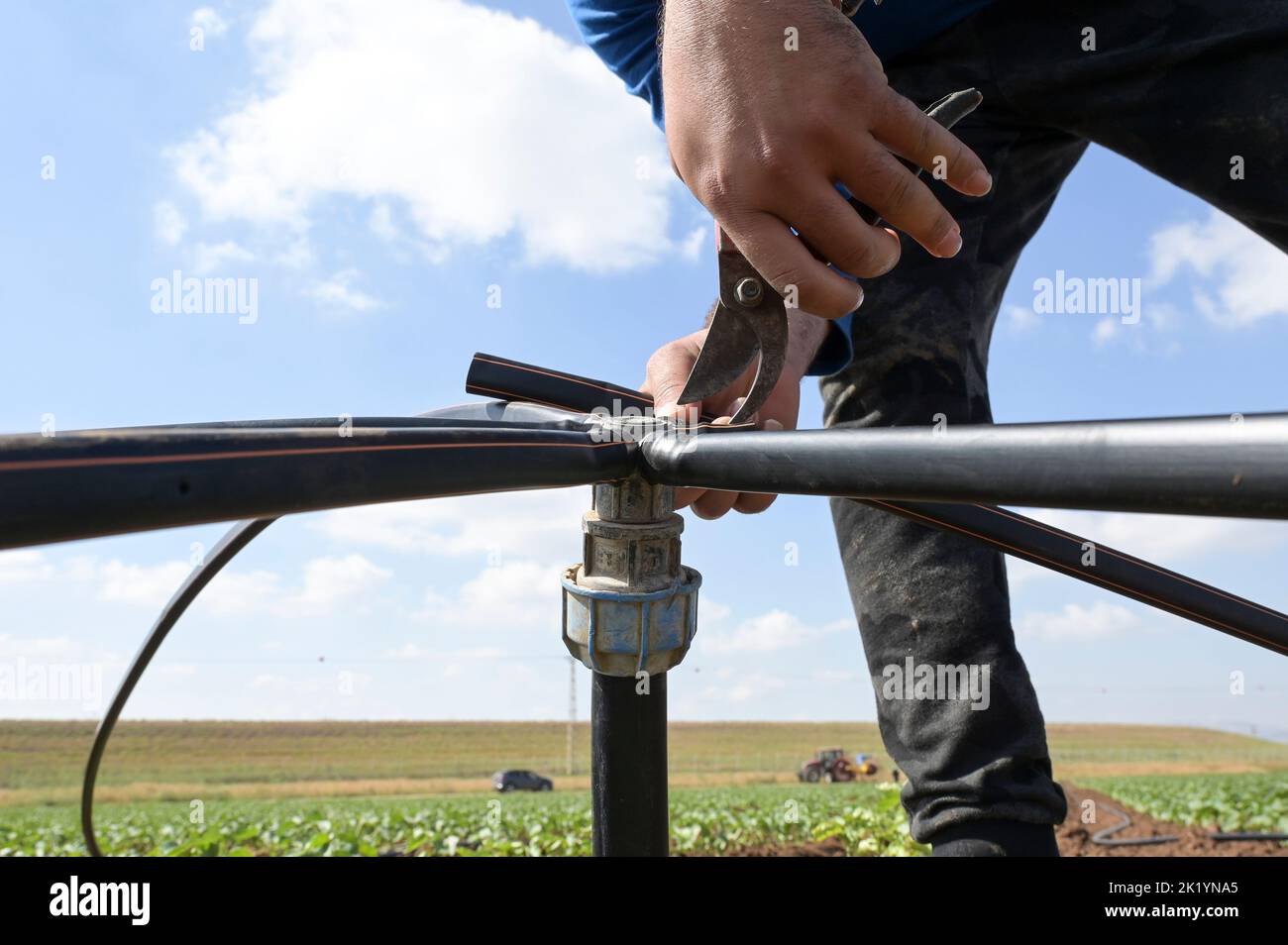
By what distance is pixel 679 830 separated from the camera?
19.5 ft

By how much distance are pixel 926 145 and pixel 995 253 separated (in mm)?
1124

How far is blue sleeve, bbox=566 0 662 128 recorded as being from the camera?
1888 mm

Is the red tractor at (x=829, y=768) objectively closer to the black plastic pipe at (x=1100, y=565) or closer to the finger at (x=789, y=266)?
the black plastic pipe at (x=1100, y=565)

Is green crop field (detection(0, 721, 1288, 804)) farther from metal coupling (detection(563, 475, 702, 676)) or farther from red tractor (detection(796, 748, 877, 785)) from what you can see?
metal coupling (detection(563, 475, 702, 676))

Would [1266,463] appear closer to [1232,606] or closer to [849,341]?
[1232,606]

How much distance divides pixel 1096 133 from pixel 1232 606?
3.22 feet

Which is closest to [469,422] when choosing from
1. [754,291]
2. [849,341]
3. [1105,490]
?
[754,291]

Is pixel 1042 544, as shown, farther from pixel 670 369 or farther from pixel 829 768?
pixel 829 768

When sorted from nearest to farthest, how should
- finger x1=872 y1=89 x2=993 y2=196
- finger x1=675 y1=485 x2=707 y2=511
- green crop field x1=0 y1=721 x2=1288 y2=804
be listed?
finger x1=872 y1=89 x2=993 y2=196 → finger x1=675 y1=485 x2=707 y2=511 → green crop field x1=0 y1=721 x2=1288 y2=804

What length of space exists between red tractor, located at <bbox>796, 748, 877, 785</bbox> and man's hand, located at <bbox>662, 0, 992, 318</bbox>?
44.7 ft

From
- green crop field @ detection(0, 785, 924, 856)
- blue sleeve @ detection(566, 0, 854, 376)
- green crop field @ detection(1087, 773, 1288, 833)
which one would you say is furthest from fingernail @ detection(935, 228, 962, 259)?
green crop field @ detection(1087, 773, 1288, 833)

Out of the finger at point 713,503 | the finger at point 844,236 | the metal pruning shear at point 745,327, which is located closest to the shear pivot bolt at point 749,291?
the metal pruning shear at point 745,327

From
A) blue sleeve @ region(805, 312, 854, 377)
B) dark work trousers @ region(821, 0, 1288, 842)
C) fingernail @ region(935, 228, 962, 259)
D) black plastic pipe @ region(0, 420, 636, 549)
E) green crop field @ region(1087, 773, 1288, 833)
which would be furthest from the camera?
green crop field @ region(1087, 773, 1288, 833)
